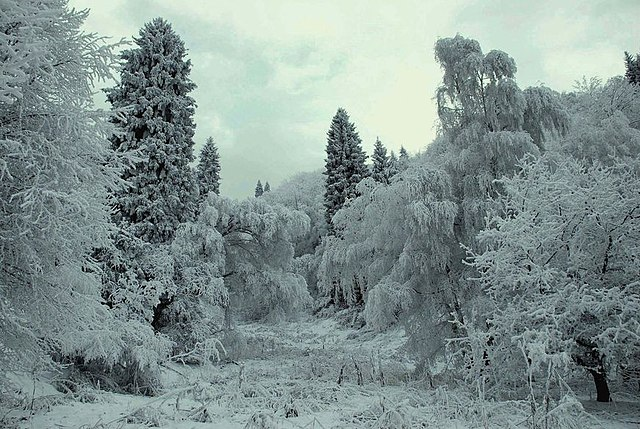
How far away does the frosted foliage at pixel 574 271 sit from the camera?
19.2 feet

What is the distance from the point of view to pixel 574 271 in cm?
672

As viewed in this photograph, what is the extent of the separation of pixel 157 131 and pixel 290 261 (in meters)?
7.97

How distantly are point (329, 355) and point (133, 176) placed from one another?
385 inches

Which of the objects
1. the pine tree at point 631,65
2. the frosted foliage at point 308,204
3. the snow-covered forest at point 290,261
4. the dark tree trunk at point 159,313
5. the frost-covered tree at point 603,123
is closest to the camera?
the snow-covered forest at point 290,261

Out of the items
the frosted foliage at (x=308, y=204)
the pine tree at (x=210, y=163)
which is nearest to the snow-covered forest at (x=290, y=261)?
the frosted foliage at (x=308, y=204)

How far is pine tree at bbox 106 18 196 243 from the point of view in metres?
13.3

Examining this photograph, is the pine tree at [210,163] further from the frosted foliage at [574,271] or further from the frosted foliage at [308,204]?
the frosted foliage at [574,271]

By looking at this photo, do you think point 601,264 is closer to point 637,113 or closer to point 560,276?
point 560,276

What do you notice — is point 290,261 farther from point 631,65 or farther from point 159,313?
point 631,65

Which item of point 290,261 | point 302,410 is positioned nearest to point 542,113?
point 302,410

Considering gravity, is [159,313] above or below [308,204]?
below

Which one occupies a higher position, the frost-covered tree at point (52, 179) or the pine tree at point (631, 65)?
the pine tree at point (631, 65)

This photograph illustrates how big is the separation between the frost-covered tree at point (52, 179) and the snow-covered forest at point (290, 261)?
3cm

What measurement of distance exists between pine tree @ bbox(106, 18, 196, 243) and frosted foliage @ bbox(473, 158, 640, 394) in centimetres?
1022
